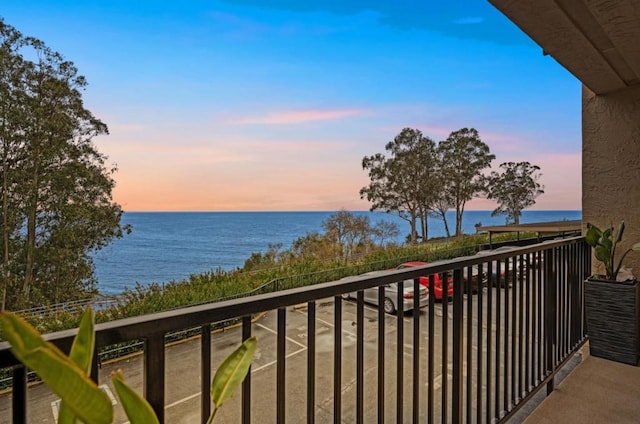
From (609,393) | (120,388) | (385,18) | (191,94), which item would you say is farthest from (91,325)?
(191,94)

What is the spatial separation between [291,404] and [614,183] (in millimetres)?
3851

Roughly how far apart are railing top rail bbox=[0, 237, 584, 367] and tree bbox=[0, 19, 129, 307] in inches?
507

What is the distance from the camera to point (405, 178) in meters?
21.3

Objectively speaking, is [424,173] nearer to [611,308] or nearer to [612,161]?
[612,161]

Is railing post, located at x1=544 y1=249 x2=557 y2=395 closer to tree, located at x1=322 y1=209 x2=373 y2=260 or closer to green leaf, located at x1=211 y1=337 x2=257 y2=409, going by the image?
green leaf, located at x1=211 y1=337 x2=257 y2=409

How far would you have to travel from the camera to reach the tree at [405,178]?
2098 centimetres

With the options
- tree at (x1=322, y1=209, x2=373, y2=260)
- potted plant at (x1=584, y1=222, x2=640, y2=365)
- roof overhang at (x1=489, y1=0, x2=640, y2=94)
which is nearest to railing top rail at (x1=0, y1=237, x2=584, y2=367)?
roof overhang at (x1=489, y1=0, x2=640, y2=94)

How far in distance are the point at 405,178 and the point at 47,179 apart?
16.6 m

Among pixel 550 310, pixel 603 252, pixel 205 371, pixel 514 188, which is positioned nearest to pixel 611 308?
pixel 603 252

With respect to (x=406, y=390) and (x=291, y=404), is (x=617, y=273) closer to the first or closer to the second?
(x=406, y=390)

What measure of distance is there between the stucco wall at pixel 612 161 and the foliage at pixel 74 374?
10.6 feet

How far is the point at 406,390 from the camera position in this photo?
4762mm

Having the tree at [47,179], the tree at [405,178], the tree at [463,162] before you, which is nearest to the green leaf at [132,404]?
the tree at [47,179]

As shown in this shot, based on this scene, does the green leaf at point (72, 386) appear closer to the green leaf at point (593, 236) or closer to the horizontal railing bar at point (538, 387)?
the horizontal railing bar at point (538, 387)
